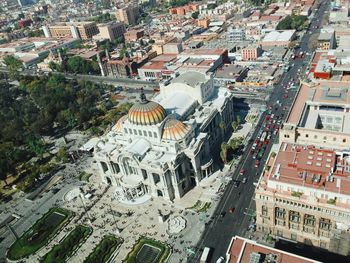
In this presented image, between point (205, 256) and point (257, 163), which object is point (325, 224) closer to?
point (205, 256)

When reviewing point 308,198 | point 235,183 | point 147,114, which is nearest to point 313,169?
point 308,198

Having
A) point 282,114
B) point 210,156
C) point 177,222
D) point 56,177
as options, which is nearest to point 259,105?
point 282,114

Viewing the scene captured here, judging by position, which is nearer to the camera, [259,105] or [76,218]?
[76,218]

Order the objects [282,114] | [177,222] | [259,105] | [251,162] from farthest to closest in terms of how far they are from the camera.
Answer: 1. [259,105]
2. [282,114]
3. [251,162]
4. [177,222]

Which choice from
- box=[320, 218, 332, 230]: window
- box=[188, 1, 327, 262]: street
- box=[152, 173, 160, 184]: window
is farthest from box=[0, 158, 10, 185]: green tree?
box=[320, 218, 332, 230]: window

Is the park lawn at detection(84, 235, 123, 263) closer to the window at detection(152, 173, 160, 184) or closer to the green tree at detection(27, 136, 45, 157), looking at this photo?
the window at detection(152, 173, 160, 184)

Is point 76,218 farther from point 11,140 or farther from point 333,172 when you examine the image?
point 333,172
